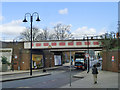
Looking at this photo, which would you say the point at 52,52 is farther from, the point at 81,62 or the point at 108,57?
the point at 108,57

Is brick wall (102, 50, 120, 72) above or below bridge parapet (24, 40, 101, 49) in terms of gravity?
below

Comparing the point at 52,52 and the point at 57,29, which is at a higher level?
the point at 57,29

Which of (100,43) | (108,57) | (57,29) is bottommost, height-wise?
(108,57)

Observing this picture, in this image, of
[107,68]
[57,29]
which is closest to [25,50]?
[107,68]

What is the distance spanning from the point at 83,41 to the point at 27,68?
14.4 meters

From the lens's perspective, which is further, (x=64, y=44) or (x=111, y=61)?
(x=64, y=44)

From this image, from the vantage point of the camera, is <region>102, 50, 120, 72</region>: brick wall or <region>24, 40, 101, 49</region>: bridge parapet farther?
<region>24, 40, 101, 49</region>: bridge parapet

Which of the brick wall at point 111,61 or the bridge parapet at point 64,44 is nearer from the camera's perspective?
the brick wall at point 111,61

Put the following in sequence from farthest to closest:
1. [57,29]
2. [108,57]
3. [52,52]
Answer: [57,29] < [52,52] < [108,57]

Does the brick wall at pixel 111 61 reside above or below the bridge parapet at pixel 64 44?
below

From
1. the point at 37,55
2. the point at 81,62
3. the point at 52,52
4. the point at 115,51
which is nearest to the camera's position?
the point at 115,51

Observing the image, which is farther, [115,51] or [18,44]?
[18,44]

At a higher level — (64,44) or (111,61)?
(64,44)

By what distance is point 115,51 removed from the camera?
33.4 meters
